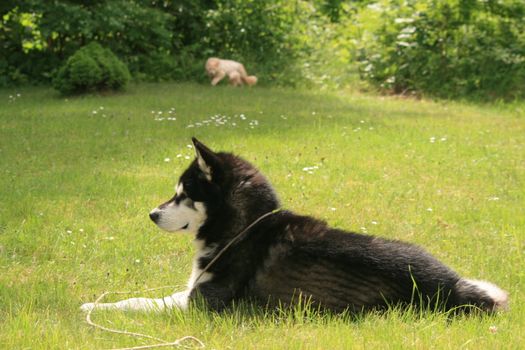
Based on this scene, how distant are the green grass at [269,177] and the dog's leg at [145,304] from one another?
92mm

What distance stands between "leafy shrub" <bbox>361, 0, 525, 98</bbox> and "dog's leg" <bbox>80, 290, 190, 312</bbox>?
36.2 feet

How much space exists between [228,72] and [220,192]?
11.2 meters

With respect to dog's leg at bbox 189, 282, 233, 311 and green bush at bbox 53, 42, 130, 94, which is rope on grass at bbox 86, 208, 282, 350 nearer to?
dog's leg at bbox 189, 282, 233, 311

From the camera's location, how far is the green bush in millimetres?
13492

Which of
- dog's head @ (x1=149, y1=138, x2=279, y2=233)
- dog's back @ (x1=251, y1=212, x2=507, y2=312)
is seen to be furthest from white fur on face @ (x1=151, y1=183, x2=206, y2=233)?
dog's back @ (x1=251, y1=212, x2=507, y2=312)

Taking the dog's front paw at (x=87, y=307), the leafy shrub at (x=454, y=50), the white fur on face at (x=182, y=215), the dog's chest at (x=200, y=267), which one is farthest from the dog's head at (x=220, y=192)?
the leafy shrub at (x=454, y=50)

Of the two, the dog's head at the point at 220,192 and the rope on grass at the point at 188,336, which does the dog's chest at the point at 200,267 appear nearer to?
the rope on grass at the point at 188,336

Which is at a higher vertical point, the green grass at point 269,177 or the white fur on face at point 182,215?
the white fur on face at point 182,215

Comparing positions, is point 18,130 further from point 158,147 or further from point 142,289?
point 142,289

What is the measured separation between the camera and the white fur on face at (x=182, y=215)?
184 inches

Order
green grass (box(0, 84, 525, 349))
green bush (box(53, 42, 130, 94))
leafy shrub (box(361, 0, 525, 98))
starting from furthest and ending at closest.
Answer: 1. leafy shrub (box(361, 0, 525, 98))
2. green bush (box(53, 42, 130, 94))
3. green grass (box(0, 84, 525, 349))

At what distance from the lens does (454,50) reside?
1505cm

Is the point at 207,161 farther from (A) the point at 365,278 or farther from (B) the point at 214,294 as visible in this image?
(A) the point at 365,278

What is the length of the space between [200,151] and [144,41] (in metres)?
12.4
